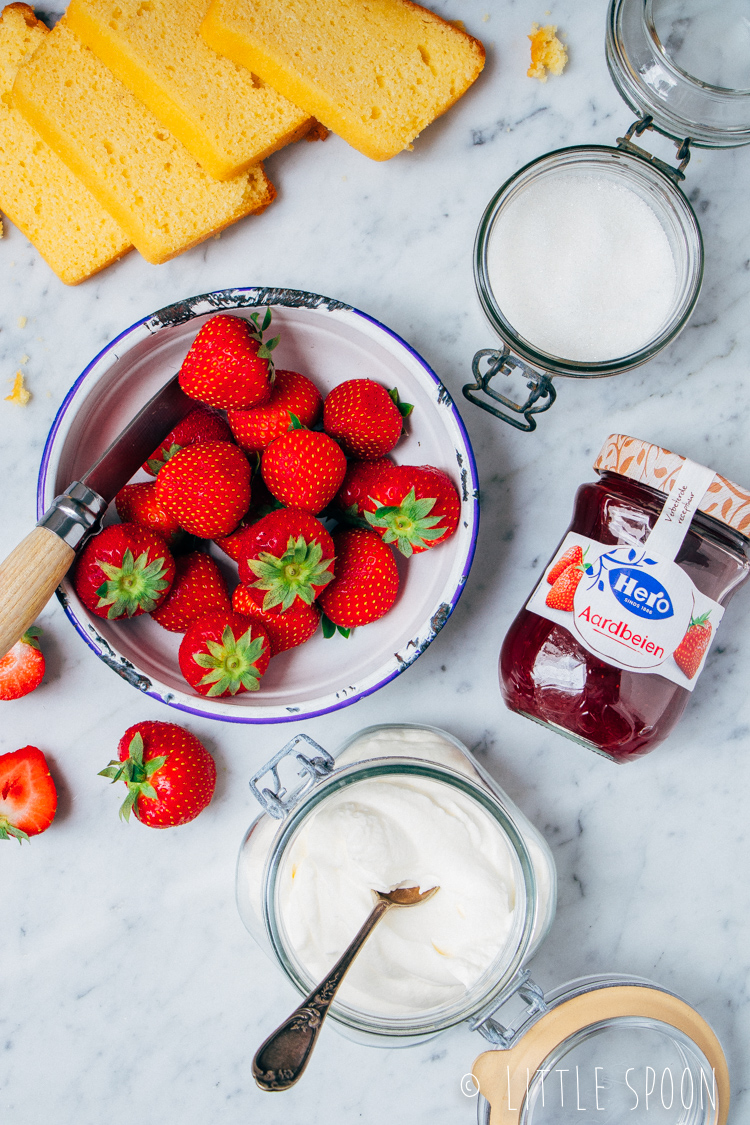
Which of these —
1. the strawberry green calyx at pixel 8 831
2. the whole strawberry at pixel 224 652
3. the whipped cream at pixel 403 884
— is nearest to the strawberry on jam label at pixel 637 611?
the whipped cream at pixel 403 884

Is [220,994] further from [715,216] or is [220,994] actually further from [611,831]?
[715,216]

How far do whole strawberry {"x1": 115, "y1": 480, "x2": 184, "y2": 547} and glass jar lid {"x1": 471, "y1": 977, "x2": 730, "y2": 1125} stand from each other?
0.77m

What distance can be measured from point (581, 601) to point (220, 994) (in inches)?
30.9

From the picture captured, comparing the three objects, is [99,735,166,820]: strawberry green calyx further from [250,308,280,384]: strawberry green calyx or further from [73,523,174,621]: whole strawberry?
[250,308,280,384]: strawberry green calyx

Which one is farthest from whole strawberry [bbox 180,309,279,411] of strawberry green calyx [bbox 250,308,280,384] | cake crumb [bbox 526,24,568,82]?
cake crumb [bbox 526,24,568,82]

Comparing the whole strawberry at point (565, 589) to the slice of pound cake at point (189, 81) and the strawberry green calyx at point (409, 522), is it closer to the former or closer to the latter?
the strawberry green calyx at point (409, 522)

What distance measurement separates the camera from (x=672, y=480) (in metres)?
0.90

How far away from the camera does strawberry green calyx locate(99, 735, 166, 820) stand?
1.04 metres

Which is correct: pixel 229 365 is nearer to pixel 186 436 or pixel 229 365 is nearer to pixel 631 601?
pixel 186 436

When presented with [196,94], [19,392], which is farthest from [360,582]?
[196,94]

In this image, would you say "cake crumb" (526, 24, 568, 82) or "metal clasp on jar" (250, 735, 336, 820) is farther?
"cake crumb" (526, 24, 568, 82)

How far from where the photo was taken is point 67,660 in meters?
1.16

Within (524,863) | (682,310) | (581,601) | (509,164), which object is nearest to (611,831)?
(524,863)

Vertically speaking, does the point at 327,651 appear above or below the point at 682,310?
below
